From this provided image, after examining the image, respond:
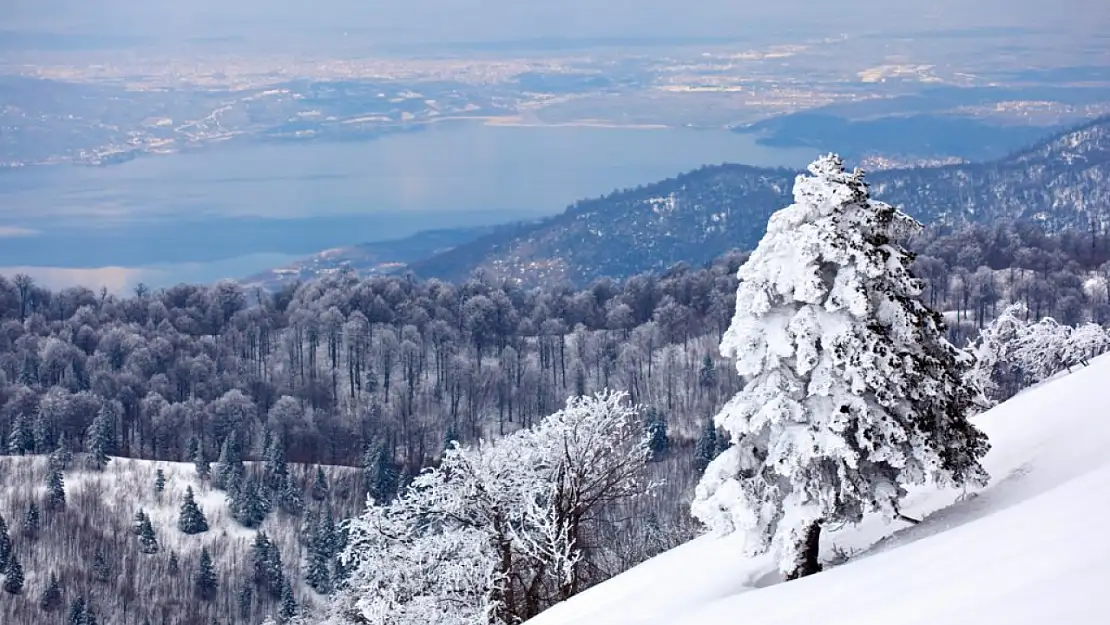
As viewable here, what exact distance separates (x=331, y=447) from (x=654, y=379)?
38.0 meters

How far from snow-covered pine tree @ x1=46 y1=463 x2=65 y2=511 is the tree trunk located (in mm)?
88140

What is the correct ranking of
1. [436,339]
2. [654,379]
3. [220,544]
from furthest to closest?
[436,339], [654,379], [220,544]

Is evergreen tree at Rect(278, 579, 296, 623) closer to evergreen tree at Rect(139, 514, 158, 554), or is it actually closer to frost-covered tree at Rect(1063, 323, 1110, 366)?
evergreen tree at Rect(139, 514, 158, 554)

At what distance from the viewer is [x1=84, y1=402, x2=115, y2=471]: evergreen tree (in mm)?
102250

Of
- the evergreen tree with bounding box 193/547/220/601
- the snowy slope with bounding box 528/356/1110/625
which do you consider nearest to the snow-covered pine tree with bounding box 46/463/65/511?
the evergreen tree with bounding box 193/547/220/601

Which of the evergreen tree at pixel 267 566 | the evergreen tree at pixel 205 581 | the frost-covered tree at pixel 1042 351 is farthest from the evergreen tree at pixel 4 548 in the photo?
the frost-covered tree at pixel 1042 351

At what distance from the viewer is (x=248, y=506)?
95.2 meters

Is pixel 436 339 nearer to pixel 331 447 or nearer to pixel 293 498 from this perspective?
pixel 331 447

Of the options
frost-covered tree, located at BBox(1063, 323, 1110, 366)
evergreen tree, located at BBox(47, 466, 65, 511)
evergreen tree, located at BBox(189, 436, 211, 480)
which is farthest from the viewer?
evergreen tree, located at BBox(189, 436, 211, 480)

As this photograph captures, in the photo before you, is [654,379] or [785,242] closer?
[785,242]

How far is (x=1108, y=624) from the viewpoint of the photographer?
29.9 feet

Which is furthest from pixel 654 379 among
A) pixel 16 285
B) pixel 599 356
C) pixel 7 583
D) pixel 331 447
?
pixel 16 285

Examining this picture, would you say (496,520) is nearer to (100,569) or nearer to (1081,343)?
(1081,343)

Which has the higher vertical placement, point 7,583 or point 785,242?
point 785,242
